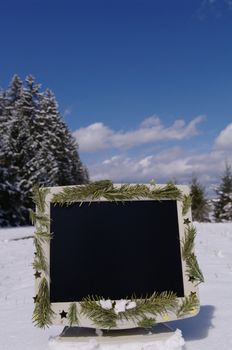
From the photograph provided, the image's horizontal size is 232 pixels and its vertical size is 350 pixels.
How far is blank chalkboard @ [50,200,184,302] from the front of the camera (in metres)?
2.68

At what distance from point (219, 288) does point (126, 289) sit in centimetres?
254

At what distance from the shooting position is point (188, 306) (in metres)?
2.67

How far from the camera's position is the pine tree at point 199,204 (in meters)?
35.3

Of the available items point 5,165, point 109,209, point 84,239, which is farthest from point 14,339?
point 5,165

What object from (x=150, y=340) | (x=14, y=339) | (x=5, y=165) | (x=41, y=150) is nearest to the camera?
(x=150, y=340)

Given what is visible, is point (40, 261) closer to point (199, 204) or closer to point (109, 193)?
point (109, 193)

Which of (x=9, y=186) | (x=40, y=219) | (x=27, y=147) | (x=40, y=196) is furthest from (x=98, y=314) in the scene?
(x=27, y=147)

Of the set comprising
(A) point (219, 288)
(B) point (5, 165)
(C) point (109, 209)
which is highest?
(B) point (5, 165)

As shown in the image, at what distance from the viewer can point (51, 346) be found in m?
2.66

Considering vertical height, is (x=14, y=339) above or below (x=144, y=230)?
below

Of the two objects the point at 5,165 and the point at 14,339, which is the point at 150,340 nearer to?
the point at 14,339

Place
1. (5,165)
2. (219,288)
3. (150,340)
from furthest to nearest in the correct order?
(5,165) < (219,288) < (150,340)

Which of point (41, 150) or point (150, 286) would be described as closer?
point (150, 286)

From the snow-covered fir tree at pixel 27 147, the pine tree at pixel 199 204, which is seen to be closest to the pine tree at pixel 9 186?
the snow-covered fir tree at pixel 27 147
